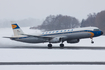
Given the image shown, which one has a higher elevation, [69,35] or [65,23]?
[65,23]

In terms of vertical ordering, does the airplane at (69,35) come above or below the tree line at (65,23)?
below

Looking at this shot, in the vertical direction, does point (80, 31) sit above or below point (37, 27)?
below

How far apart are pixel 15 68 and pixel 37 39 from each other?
2303 cm

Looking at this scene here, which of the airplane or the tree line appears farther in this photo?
the tree line

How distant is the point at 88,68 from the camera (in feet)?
51.4

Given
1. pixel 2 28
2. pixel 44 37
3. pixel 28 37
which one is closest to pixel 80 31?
pixel 44 37

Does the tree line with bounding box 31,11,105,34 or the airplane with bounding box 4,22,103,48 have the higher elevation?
the tree line with bounding box 31,11,105,34

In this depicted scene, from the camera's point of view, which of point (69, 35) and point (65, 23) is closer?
point (69, 35)

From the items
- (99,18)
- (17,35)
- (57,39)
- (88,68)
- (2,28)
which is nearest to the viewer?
(88,68)

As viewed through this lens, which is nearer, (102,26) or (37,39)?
(37,39)

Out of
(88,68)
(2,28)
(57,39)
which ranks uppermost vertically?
(2,28)

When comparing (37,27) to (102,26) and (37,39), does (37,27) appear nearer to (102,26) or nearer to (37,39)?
(102,26)

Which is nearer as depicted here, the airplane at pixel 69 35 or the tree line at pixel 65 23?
the airplane at pixel 69 35

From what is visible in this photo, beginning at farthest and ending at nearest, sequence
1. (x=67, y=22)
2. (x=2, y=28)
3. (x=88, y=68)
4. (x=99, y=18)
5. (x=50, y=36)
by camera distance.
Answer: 1. (x=67, y=22)
2. (x=99, y=18)
3. (x=2, y=28)
4. (x=50, y=36)
5. (x=88, y=68)
